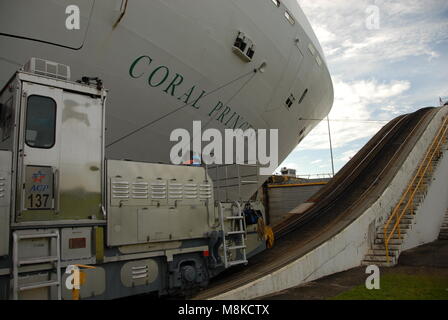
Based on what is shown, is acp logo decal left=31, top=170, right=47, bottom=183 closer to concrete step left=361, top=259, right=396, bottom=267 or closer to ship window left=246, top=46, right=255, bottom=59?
ship window left=246, top=46, right=255, bottom=59

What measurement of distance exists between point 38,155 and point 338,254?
295 inches

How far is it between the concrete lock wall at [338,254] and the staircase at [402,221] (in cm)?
23

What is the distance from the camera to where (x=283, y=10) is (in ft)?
40.5

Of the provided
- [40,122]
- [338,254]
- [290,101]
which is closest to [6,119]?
[40,122]

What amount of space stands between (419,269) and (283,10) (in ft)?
30.5

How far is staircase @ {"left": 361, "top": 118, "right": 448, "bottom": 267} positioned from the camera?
9.90 meters

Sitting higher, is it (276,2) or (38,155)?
(276,2)

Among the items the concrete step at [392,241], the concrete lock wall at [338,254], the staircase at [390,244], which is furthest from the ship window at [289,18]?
the concrete step at [392,241]

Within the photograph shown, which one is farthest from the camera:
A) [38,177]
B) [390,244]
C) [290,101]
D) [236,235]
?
[290,101]

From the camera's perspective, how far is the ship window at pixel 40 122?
5.49 m

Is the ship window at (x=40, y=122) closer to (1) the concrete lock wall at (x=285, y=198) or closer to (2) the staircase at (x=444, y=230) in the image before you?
(2) the staircase at (x=444, y=230)

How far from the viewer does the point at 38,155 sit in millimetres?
5457

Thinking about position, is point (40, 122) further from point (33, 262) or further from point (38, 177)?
point (33, 262)

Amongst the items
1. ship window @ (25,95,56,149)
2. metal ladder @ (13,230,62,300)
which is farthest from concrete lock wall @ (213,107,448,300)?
ship window @ (25,95,56,149)
